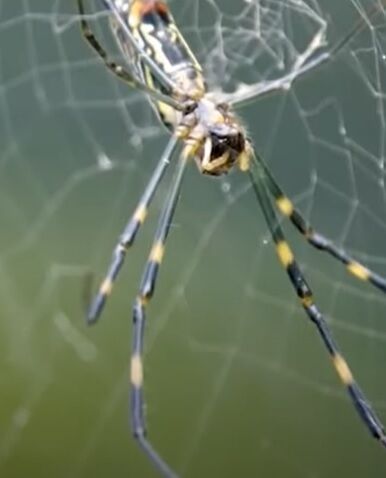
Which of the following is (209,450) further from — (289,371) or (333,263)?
(333,263)

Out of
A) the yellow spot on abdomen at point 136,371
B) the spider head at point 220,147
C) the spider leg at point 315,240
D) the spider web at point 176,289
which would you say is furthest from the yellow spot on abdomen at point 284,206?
the spider web at point 176,289

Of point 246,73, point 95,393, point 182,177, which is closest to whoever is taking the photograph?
point 182,177

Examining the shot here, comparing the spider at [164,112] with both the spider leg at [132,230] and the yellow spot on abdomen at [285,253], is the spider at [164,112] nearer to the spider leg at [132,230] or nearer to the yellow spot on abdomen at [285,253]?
the spider leg at [132,230]

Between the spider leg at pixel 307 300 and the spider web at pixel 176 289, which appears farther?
the spider web at pixel 176 289

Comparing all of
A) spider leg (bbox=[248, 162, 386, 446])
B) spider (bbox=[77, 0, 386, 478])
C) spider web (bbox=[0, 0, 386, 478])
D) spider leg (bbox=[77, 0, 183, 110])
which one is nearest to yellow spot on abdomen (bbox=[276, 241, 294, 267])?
spider leg (bbox=[248, 162, 386, 446])

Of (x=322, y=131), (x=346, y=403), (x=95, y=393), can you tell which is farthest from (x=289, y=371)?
(x=322, y=131)

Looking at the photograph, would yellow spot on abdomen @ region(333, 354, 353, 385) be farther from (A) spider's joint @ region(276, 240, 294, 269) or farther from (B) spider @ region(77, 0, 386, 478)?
(B) spider @ region(77, 0, 386, 478)

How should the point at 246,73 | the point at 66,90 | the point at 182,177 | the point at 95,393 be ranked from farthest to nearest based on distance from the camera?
the point at 95,393 < the point at 66,90 < the point at 246,73 < the point at 182,177
